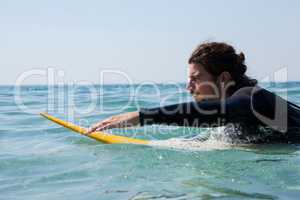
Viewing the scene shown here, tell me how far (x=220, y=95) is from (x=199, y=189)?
0.98 meters

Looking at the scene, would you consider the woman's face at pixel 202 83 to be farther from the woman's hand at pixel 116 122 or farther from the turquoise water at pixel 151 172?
the woman's hand at pixel 116 122

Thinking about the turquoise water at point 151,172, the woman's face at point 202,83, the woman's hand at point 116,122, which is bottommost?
the turquoise water at point 151,172

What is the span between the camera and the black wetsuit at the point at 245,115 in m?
2.89

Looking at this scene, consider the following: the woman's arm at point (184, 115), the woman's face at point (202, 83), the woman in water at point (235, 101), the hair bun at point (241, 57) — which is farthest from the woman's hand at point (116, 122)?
the hair bun at point (241, 57)

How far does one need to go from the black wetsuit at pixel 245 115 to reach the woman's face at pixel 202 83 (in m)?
0.29

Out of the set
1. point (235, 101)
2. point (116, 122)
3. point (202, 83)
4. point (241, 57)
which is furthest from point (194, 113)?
point (241, 57)

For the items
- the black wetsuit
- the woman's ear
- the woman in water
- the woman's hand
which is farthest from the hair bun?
the woman's hand

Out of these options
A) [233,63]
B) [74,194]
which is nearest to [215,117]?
[233,63]

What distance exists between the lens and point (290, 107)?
3.52 m

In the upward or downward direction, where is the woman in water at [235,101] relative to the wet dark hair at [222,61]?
downward

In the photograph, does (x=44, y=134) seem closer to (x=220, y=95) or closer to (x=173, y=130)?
(x=173, y=130)

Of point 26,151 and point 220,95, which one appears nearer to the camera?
point 220,95

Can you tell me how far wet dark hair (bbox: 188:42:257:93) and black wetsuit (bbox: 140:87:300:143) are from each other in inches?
10.0

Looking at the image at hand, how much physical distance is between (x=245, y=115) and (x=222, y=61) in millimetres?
475
